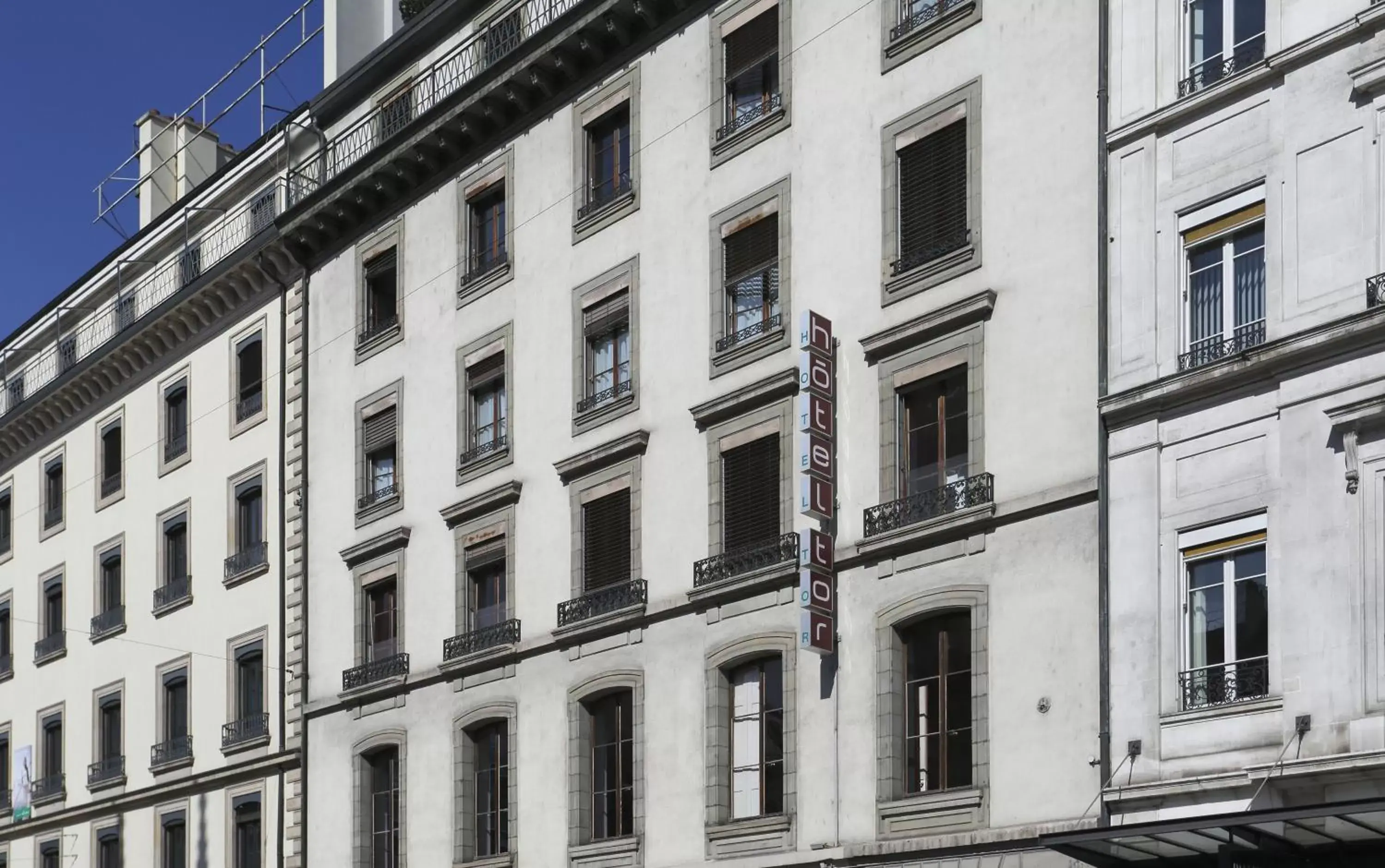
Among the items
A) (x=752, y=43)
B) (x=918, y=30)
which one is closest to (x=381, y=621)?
(x=752, y=43)

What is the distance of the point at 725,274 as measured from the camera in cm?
3350

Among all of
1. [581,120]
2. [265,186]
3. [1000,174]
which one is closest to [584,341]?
[581,120]

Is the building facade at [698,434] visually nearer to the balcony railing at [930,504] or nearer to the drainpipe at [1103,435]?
the balcony railing at [930,504]

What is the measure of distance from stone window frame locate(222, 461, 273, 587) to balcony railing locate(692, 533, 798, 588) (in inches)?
538

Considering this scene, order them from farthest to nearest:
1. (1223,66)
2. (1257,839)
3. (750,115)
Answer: (750,115) < (1223,66) < (1257,839)

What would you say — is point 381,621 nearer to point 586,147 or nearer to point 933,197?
point 586,147

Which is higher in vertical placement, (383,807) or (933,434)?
(933,434)

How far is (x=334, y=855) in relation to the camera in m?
40.4

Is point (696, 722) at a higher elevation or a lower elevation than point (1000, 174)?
lower

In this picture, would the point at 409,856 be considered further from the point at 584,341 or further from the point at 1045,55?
the point at 1045,55

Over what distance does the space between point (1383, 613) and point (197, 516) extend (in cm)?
2933

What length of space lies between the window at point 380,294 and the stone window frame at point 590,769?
9.83 metres

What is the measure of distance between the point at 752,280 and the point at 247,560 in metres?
15.7

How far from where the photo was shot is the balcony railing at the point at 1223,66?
26.0 meters
